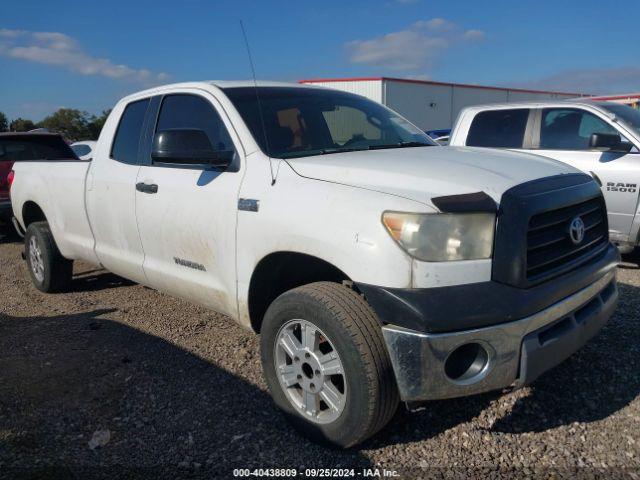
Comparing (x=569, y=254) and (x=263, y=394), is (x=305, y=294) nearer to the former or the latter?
(x=263, y=394)

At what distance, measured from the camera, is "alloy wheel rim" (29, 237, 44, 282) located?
5705 mm

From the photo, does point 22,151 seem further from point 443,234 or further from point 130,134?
point 443,234

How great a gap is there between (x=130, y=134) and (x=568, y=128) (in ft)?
15.9

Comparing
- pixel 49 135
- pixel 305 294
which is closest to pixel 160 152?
pixel 305 294

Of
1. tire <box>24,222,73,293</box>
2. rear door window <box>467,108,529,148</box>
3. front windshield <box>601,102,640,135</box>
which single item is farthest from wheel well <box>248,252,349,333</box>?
front windshield <box>601,102,640,135</box>

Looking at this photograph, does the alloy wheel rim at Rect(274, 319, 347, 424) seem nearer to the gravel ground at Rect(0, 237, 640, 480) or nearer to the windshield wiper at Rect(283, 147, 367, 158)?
the gravel ground at Rect(0, 237, 640, 480)

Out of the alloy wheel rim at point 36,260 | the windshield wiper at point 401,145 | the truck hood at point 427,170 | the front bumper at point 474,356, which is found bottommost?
the alloy wheel rim at point 36,260

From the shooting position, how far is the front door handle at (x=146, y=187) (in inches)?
149

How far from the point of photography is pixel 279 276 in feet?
10.5

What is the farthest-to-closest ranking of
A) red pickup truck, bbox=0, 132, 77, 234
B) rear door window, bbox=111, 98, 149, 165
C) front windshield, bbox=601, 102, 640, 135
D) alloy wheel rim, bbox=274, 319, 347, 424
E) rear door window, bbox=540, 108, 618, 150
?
red pickup truck, bbox=0, 132, 77, 234, rear door window, bbox=540, 108, 618, 150, front windshield, bbox=601, 102, 640, 135, rear door window, bbox=111, 98, 149, 165, alloy wheel rim, bbox=274, 319, 347, 424

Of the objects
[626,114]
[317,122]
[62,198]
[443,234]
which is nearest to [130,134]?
[62,198]

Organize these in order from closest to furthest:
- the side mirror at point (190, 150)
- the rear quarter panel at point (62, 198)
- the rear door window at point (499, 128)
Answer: the side mirror at point (190, 150) < the rear quarter panel at point (62, 198) < the rear door window at point (499, 128)

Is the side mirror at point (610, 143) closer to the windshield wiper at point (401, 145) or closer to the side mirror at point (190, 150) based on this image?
the windshield wiper at point (401, 145)

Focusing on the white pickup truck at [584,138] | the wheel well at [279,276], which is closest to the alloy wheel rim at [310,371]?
the wheel well at [279,276]
